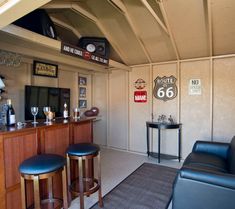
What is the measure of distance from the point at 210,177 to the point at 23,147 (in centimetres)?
186

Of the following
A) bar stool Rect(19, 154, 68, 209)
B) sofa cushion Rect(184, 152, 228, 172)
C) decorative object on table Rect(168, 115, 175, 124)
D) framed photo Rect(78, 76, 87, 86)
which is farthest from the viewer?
framed photo Rect(78, 76, 87, 86)

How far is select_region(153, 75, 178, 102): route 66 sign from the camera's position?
412 cm

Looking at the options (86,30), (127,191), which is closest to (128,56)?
(86,30)

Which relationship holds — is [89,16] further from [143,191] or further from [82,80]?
[143,191]

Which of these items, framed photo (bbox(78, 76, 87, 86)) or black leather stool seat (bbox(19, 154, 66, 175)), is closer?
black leather stool seat (bbox(19, 154, 66, 175))

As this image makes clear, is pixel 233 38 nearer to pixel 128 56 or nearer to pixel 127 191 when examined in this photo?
pixel 128 56

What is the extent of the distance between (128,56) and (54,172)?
337 cm

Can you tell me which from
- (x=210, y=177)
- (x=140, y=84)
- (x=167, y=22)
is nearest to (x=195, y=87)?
(x=140, y=84)

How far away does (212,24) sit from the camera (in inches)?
118

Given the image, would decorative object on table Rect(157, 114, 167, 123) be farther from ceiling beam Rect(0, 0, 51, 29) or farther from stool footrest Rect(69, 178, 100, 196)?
ceiling beam Rect(0, 0, 51, 29)

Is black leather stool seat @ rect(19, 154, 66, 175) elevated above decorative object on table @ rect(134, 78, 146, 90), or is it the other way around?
decorative object on table @ rect(134, 78, 146, 90)

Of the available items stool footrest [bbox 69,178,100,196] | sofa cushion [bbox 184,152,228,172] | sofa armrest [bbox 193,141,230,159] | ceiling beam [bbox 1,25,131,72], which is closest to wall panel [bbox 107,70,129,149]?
ceiling beam [bbox 1,25,131,72]

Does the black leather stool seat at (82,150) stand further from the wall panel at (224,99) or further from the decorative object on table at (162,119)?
the wall panel at (224,99)

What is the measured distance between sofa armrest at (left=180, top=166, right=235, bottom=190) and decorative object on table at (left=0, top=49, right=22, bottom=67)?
3121mm
